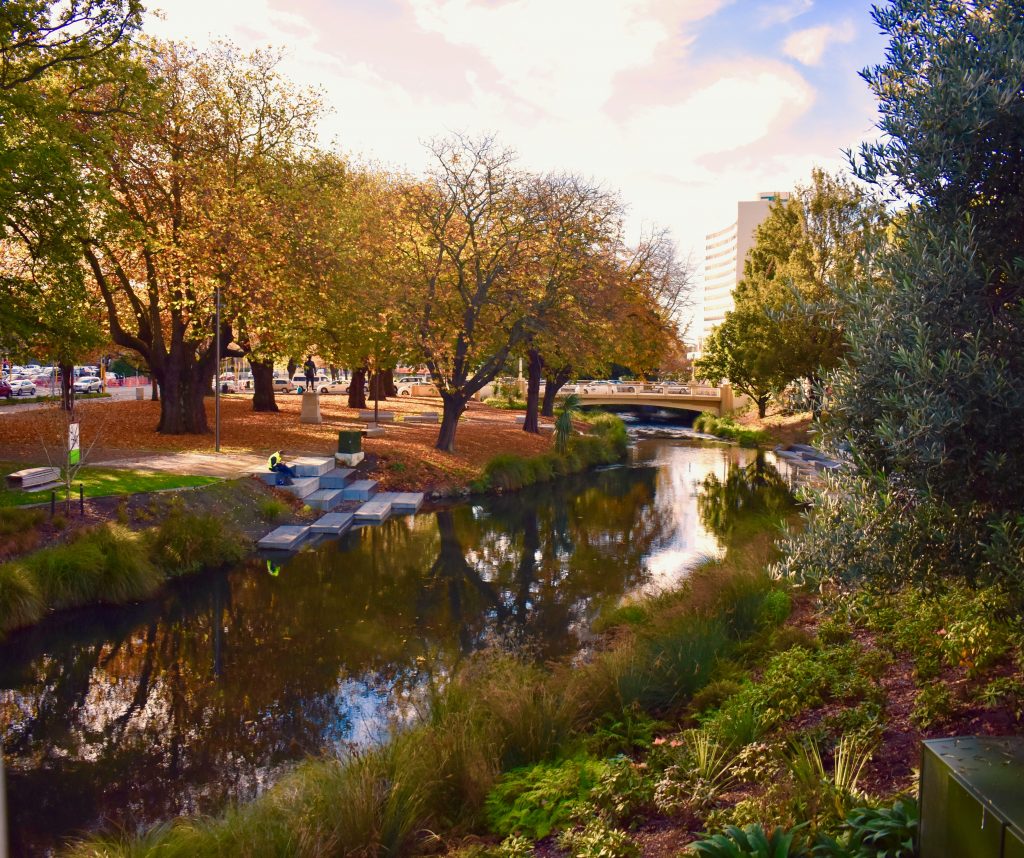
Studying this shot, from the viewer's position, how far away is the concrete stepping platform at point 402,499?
23052mm

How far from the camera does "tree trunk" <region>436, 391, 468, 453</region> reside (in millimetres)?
28750

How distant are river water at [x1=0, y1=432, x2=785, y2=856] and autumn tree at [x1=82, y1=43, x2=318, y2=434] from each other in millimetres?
9006

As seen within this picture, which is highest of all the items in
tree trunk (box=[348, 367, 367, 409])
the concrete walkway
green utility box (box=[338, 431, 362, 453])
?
tree trunk (box=[348, 367, 367, 409])

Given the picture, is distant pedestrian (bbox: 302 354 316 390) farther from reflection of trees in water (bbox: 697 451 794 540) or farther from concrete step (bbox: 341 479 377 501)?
reflection of trees in water (bbox: 697 451 794 540)

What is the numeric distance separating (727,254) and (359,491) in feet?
488

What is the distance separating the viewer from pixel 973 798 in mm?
4160

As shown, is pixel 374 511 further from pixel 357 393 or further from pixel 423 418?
pixel 357 393

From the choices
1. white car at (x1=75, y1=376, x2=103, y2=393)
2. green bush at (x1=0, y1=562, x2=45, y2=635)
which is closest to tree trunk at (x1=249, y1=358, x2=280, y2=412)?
white car at (x1=75, y1=376, x2=103, y2=393)

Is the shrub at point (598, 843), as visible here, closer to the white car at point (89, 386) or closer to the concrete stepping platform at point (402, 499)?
the concrete stepping platform at point (402, 499)

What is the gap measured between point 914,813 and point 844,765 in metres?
0.89

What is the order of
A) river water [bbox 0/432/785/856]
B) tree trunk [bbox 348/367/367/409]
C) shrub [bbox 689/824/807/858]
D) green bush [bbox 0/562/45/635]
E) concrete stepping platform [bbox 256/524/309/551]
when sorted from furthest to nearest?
tree trunk [bbox 348/367/367/409] < concrete stepping platform [bbox 256/524/309/551] < green bush [bbox 0/562/45/635] < river water [bbox 0/432/785/856] < shrub [bbox 689/824/807/858]

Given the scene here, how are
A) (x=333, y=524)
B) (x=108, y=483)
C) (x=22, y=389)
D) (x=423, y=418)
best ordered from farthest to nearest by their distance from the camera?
(x=22, y=389) → (x=423, y=418) → (x=333, y=524) → (x=108, y=483)

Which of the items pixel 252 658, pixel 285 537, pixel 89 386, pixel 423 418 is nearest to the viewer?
pixel 252 658

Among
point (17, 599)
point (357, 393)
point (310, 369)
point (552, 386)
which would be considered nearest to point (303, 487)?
point (17, 599)
